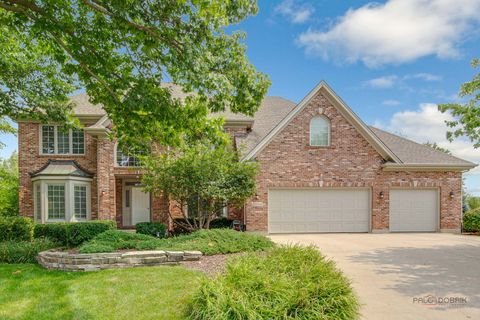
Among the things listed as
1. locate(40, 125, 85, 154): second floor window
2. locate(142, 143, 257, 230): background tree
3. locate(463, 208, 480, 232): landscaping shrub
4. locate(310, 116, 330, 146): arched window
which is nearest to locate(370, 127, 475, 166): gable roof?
locate(463, 208, 480, 232): landscaping shrub

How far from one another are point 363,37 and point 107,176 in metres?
13.1

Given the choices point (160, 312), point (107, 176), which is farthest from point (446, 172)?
point (107, 176)

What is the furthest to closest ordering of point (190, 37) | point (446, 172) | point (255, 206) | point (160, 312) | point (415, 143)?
point (415, 143) < point (446, 172) < point (255, 206) < point (190, 37) < point (160, 312)

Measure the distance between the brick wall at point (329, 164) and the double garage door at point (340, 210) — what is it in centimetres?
37

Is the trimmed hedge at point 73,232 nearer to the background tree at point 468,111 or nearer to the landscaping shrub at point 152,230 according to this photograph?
the landscaping shrub at point 152,230

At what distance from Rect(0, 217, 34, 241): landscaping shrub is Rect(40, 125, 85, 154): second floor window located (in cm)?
646

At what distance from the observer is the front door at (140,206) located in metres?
17.1

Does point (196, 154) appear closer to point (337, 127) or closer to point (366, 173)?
point (337, 127)

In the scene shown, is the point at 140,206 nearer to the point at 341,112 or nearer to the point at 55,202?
the point at 55,202

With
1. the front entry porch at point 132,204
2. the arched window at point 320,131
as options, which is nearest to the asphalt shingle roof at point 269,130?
the arched window at point 320,131

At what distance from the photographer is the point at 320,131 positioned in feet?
47.5

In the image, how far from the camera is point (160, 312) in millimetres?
4723

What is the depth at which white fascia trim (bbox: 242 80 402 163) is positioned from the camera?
45.8ft

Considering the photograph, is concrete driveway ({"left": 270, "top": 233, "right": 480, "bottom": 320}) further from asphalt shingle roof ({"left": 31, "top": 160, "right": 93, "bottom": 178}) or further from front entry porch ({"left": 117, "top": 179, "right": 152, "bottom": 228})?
asphalt shingle roof ({"left": 31, "top": 160, "right": 93, "bottom": 178})
